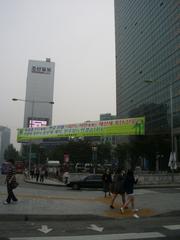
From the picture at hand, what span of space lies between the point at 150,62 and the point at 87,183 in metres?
67.7

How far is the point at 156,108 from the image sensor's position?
85.1 m

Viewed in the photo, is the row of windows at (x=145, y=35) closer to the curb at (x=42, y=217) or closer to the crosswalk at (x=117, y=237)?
the curb at (x=42, y=217)

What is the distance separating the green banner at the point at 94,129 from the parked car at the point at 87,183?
9626 mm

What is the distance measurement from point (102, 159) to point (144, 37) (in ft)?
127

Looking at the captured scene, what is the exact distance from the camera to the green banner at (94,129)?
3684 centimetres

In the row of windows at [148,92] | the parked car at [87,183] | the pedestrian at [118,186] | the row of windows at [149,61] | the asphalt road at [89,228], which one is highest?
the row of windows at [149,61]

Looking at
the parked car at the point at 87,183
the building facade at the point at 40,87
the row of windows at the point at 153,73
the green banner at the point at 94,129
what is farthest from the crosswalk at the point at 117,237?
the building facade at the point at 40,87

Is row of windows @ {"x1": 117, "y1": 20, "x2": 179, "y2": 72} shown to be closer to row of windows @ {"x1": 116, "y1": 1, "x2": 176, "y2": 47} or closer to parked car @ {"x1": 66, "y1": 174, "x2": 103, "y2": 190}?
row of windows @ {"x1": 116, "y1": 1, "x2": 176, "y2": 47}

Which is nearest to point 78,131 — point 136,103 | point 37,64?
point 136,103

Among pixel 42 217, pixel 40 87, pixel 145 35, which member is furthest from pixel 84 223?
pixel 40 87

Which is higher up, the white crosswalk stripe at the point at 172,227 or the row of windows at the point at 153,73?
the row of windows at the point at 153,73

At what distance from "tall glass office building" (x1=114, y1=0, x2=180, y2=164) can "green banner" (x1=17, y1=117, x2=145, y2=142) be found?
22.4 meters

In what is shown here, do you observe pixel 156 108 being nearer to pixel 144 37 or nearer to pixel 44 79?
pixel 144 37

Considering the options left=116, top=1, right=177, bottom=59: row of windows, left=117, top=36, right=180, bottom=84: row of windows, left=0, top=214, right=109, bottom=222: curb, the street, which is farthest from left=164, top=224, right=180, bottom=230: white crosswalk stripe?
left=116, top=1, right=177, bottom=59: row of windows
